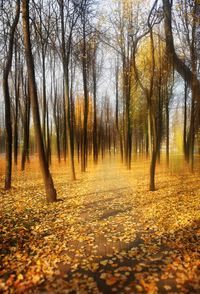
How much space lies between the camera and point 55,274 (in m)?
3.54

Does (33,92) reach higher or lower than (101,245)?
higher

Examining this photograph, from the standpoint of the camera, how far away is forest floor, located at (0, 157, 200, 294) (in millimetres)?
3287

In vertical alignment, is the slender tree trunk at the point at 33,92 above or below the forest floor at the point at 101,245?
above

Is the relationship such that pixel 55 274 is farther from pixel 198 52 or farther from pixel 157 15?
pixel 198 52

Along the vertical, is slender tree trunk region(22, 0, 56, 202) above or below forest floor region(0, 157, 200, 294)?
above

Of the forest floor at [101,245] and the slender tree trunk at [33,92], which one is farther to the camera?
the slender tree trunk at [33,92]

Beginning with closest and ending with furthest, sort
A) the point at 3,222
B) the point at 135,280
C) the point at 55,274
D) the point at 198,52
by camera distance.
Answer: the point at 135,280, the point at 55,274, the point at 3,222, the point at 198,52

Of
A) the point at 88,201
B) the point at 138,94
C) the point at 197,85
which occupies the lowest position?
the point at 88,201

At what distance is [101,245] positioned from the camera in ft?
15.1

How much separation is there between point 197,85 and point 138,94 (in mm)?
14542

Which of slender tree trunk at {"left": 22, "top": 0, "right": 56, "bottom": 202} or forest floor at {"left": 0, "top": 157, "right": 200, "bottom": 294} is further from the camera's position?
slender tree trunk at {"left": 22, "top": 0, "right": 56, "bottom": 202}

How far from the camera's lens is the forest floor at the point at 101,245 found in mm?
3287

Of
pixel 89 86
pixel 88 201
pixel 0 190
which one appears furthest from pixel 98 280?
pixel 89 86

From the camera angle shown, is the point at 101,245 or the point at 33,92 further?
the point at 33,92
